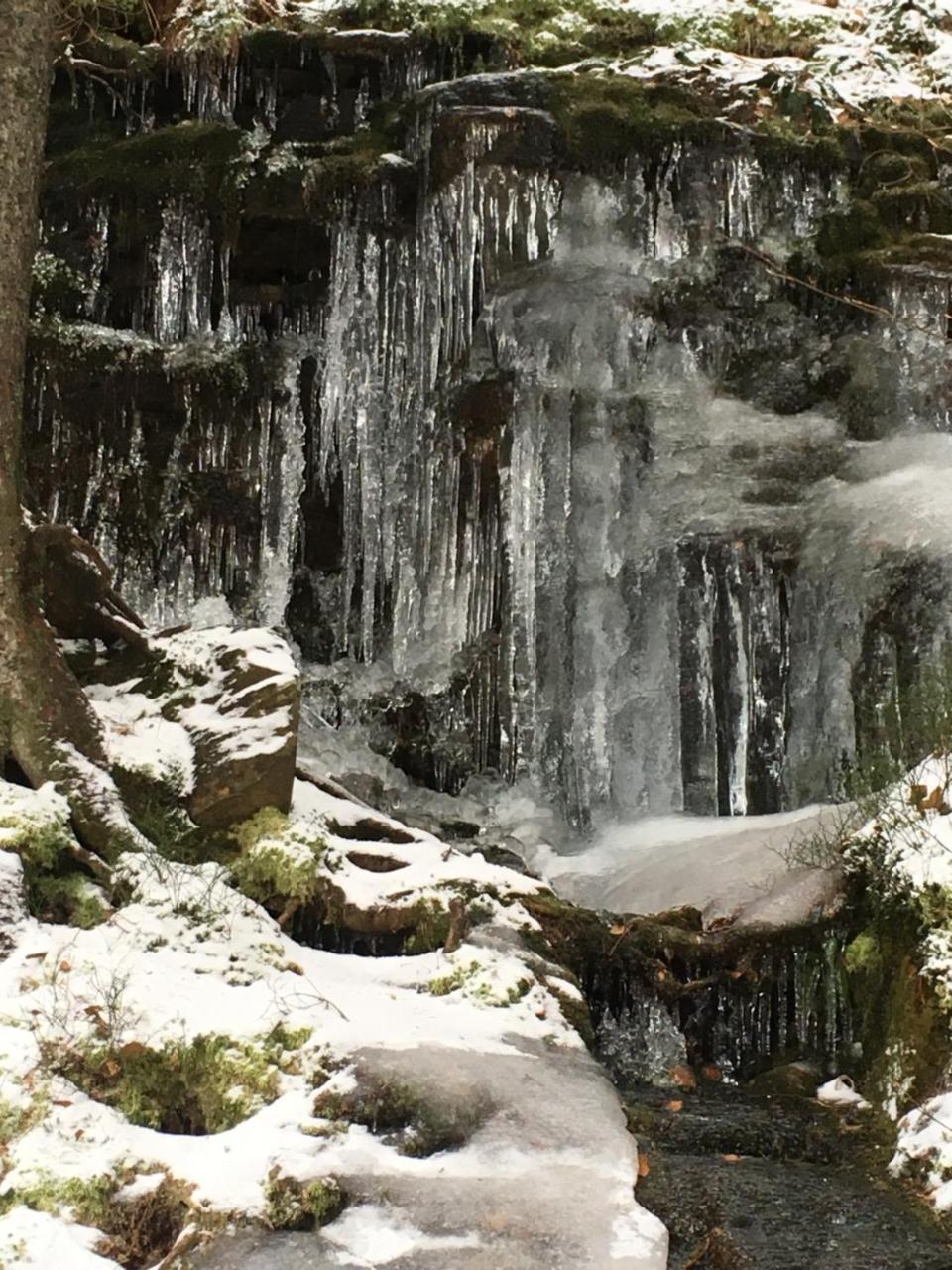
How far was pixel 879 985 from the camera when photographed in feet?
17.6

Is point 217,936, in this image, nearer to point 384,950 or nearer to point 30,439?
point 384,950

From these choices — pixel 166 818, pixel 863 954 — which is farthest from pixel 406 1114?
pixel 863 954

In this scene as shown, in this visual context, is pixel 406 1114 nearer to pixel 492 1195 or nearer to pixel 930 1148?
pixel 492 1195

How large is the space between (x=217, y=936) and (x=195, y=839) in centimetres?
83

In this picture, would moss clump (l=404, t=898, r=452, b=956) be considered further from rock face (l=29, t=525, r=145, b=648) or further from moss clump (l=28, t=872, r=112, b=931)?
rock face (l=29, t=525, r=145, b=648)

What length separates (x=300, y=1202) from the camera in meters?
3.35

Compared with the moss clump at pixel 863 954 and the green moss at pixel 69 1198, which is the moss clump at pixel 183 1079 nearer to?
the green moss at pixel 69 1198

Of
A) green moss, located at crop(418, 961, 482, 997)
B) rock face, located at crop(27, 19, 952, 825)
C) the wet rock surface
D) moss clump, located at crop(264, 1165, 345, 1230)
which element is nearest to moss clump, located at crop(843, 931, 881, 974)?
the wet rock surface

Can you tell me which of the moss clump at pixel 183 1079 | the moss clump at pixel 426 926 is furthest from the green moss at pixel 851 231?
A: the moss clump at pixel 183 1079

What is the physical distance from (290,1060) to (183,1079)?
328 mm

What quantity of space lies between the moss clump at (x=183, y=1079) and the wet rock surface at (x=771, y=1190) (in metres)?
1.29

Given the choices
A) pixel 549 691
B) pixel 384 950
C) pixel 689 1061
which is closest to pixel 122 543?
pixel 549 691

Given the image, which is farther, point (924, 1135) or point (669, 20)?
point (669, 20)

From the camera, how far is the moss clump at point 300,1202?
331cm
